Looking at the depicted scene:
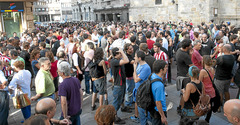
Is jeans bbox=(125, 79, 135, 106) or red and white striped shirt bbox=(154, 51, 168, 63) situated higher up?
red and white striped shirt bbox=(154, 51, 168, 63)

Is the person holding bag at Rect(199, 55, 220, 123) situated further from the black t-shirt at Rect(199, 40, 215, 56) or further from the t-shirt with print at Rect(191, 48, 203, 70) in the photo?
the black t-shirt at Rect(199, 40, 215, 56)

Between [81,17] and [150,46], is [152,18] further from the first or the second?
[81,17]

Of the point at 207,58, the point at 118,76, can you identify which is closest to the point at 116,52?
the point at 118,76

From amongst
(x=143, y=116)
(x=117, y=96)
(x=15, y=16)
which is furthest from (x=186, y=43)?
(x=15, y=16)

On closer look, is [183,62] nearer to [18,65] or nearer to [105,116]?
[105,116]

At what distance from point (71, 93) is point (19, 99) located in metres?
1.68

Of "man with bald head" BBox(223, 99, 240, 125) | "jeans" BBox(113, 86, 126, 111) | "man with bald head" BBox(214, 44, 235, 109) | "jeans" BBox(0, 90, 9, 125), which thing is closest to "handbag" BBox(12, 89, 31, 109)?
"jeans" BBox(0, 90, 9, 125)

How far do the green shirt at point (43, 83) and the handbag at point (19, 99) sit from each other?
58 cm

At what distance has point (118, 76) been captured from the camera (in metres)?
5.11

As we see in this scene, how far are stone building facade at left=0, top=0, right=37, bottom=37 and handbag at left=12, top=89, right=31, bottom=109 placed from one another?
14768 millimetres

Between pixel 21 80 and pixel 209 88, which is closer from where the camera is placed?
pixel 209 88

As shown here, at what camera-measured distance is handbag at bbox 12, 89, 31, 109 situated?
4.62m

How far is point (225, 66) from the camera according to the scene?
531cm

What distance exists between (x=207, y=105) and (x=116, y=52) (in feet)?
7.48
